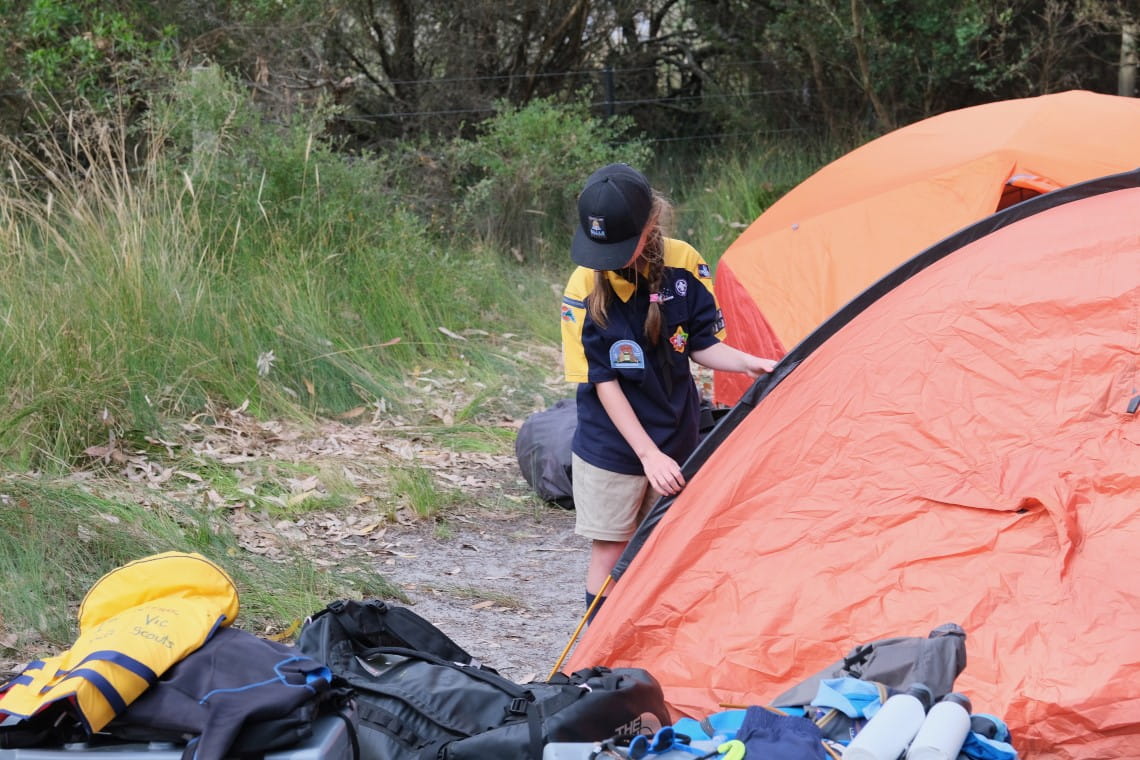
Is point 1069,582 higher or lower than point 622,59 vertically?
lower

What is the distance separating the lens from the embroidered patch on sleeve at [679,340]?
3.39 meters

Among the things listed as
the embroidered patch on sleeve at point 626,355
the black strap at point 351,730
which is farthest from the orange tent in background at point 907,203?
the black strap at point 351,730

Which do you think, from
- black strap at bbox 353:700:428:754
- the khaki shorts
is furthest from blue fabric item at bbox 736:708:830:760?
the khaki shorts

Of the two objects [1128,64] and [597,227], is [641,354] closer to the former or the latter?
[597,227]

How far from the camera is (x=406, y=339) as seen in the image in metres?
7.04

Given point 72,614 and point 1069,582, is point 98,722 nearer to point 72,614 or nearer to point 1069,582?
point 72,614

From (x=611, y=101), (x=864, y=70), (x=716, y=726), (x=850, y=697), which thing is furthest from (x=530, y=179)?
(x=850, y=697)

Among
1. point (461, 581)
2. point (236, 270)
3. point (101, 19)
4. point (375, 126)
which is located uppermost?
point (101, 19)

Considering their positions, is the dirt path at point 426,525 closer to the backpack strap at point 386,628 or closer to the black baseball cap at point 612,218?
the backpack strap at point 386,628

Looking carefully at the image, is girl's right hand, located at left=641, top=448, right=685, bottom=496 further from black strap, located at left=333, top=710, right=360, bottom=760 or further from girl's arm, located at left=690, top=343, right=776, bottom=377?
black strap, located at left=333, top=710, right=360, bottom=760

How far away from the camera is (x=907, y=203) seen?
547 centimetres

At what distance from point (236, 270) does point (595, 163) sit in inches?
153

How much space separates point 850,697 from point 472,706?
2.64 feet

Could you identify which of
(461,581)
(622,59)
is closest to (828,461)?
(461,581)
